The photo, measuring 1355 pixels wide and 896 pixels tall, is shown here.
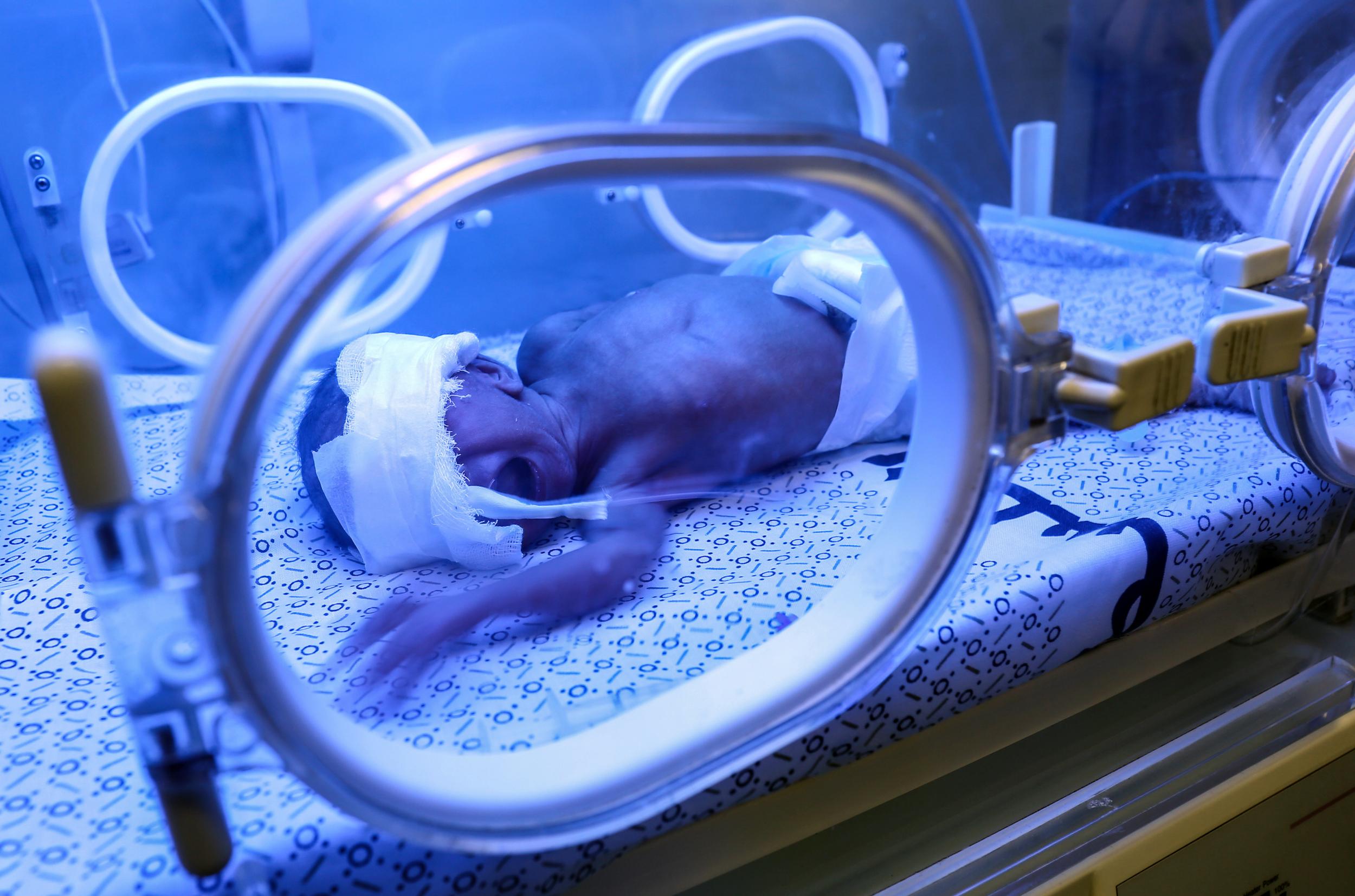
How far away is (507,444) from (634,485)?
12 cm

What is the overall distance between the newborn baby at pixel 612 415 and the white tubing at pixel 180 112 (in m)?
0.17

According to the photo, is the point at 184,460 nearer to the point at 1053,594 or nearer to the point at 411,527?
the point at 411,527

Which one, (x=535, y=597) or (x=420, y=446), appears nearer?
(x=535, y=597)

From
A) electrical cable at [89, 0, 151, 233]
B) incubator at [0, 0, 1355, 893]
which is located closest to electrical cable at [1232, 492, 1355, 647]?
incubator at [0, 0, 1355, 893]

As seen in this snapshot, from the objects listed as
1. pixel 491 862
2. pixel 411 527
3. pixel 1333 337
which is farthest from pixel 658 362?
pixel 1333 337

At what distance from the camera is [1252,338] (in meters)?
0.62

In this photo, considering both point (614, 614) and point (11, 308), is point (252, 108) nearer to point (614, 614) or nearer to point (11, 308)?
point (11, 308)

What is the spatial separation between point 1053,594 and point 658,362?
413 mm

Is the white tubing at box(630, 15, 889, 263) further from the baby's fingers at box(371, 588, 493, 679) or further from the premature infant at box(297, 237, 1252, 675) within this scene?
the baby's fingers at box(371, 588, 493, 679)

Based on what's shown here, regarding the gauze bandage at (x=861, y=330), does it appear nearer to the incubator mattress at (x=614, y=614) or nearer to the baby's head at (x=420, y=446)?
the incubator mattress at (x=614, y=614)

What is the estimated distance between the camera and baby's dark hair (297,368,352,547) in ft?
2.50

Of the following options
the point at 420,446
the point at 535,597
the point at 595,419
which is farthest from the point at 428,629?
the point at 595,419

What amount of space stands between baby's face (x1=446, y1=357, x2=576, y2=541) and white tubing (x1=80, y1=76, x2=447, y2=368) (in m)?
0.16

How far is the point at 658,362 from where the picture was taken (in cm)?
88
